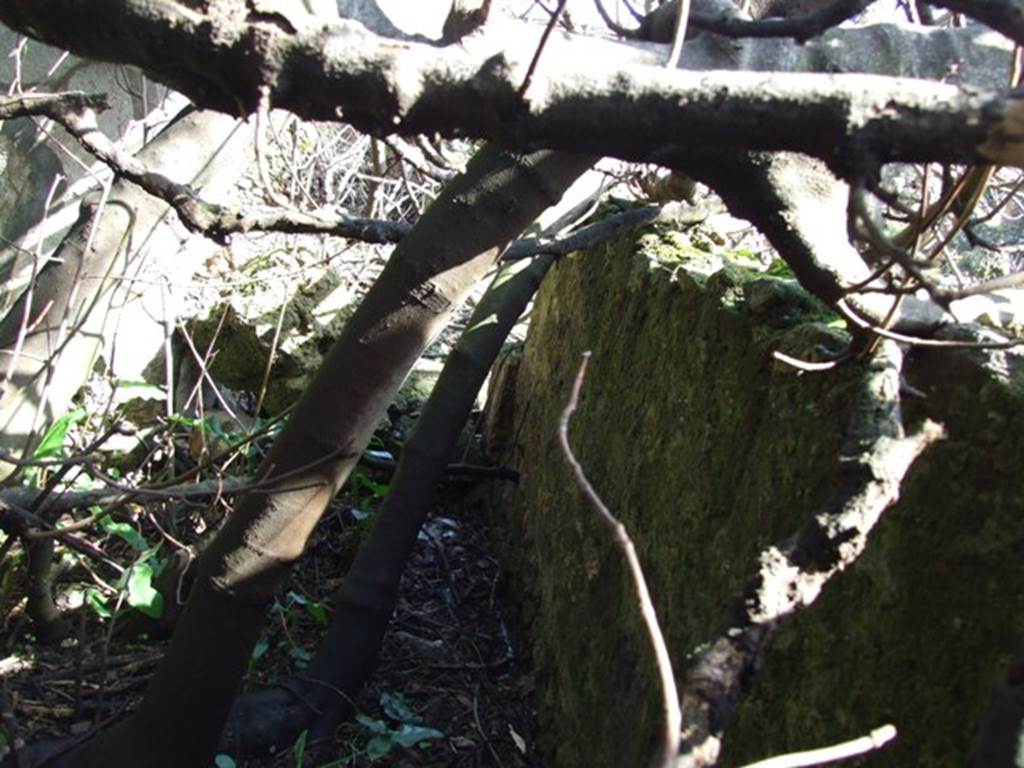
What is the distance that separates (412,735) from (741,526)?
5.34 ft

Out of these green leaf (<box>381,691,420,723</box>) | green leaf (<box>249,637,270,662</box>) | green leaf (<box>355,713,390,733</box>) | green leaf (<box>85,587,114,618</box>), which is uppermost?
green leaf (<box>85,587,114,618</box>)

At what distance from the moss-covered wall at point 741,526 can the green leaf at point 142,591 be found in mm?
1337

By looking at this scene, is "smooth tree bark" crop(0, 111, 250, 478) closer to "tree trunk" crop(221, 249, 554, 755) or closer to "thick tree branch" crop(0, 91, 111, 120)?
"thick tree branch" crop(0, 91, 111, 120)

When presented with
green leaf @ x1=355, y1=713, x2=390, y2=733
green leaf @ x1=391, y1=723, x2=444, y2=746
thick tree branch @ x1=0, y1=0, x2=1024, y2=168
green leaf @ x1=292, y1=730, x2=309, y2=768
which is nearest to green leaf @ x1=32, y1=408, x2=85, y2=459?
green leaf @ x1=292, y1=730, x2=309, y2=768

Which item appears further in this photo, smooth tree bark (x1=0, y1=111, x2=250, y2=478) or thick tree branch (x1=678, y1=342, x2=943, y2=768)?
smooth tree bark (x1=0, y1=111, x2=250, y2=478)

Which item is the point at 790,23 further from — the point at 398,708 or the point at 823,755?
the point at 398,708

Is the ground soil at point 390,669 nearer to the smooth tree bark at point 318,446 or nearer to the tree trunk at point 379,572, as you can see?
the tree trunk at point 379,572

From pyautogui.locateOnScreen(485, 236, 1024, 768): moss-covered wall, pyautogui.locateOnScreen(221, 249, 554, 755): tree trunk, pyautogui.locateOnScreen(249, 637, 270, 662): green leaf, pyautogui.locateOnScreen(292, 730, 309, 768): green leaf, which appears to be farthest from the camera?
pyautogui.locateOnScreen(249, 637, 270, 662): green leaf

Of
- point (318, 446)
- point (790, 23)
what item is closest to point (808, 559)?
point (790, 23)

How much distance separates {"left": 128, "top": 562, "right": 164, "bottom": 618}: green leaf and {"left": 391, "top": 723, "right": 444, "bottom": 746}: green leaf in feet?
2.89

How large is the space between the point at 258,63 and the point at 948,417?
1.17 m

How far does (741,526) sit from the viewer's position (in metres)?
2.13

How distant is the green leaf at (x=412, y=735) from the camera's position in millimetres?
3199

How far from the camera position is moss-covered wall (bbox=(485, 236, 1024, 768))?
1.43 metres
